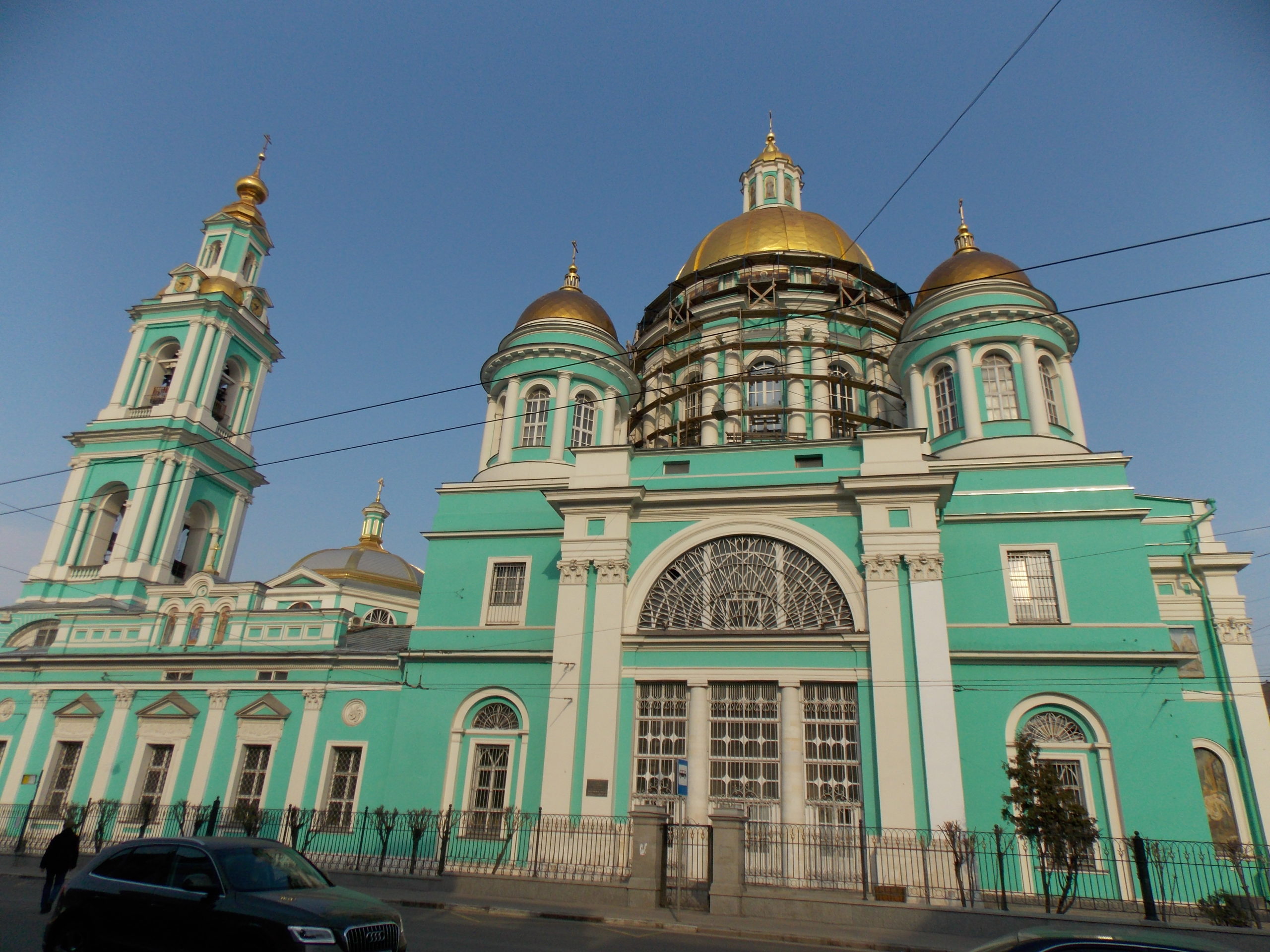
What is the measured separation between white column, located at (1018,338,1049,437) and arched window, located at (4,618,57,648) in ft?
101

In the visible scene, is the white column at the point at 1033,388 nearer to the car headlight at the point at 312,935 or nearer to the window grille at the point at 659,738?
the window grille at the point at 659,738

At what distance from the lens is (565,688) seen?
17422 millimetres

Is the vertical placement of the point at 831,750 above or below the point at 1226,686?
below

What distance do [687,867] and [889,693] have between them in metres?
5.04

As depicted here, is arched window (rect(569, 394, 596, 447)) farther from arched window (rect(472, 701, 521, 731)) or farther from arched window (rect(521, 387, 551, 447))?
arched window (rect(472, 701, 521, 731))

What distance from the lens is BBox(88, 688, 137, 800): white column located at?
71.9 ft

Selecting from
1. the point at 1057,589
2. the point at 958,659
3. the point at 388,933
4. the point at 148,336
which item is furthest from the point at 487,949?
the point at 148,336

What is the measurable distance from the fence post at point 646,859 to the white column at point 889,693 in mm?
4364

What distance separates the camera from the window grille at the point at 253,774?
822 inches

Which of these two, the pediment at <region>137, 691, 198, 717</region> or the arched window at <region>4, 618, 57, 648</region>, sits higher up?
the arched window at <region>4, 618, 57, 648</region>

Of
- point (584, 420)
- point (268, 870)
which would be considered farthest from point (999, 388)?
point (268, 870)

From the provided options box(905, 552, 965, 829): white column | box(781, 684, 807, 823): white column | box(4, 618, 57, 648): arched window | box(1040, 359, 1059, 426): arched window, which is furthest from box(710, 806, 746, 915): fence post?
box(4, 618, 57, 648): arched window

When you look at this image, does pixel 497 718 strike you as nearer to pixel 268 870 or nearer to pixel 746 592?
pixel 746 592

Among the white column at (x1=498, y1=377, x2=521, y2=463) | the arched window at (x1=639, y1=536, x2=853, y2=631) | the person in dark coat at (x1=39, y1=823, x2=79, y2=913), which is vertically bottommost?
the person in dark coat at (x1=39, y1=823, x2=79, y2=913)
